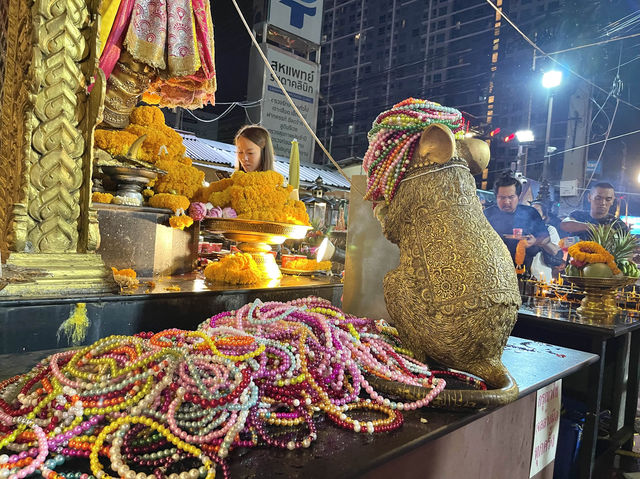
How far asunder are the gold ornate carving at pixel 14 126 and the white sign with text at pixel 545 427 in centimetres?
207

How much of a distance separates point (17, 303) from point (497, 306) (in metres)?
1.61

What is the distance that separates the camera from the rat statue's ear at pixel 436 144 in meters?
1.23

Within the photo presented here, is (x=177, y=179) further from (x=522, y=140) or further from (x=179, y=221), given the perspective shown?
(x=522, y=140)

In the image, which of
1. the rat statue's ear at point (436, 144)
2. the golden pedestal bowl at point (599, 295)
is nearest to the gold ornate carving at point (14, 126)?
the rat statue's ear at point (436, 144)

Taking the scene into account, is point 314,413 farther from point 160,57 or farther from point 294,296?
point 160,57

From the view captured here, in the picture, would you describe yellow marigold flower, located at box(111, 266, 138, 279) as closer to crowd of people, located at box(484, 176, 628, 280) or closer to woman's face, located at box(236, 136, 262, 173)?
woman's face, located at box(236, 136, 262, 173)

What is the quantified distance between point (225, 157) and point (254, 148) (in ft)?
14.7

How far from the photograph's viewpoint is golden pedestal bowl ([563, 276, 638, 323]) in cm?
272

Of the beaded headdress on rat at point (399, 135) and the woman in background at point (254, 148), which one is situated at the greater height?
the woman in background at point (254, 148)

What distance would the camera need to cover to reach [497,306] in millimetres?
1129

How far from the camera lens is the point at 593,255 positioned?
108 inches

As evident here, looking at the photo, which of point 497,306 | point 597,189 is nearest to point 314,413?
point 497,306

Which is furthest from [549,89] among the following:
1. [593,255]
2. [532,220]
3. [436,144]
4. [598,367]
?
[436,144]

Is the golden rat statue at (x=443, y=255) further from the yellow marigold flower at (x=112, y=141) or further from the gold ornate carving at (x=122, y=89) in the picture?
the gold ornate carving at (x=122, y=89)
